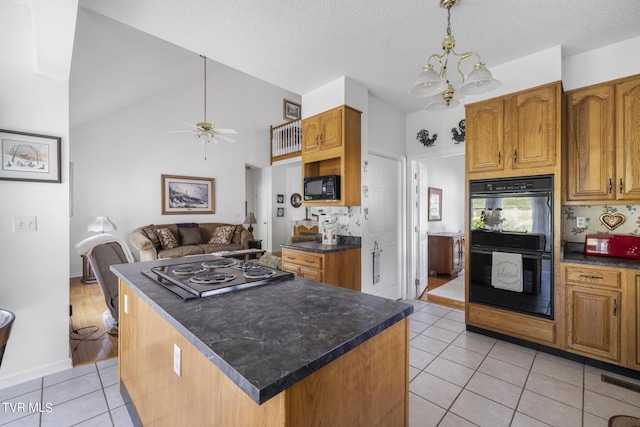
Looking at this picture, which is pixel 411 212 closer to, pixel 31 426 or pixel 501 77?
pixel 501 77

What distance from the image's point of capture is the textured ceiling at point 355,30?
2035mm

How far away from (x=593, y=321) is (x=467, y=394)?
1.27 metres

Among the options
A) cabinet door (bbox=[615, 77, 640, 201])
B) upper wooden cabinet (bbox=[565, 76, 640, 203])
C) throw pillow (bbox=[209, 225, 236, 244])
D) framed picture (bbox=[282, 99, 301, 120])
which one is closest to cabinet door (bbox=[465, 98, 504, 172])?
upper wooden cabinet (bbox=[565, 76, 640, 203])

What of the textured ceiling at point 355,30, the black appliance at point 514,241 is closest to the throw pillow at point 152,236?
the textured ceiling at point 355,30

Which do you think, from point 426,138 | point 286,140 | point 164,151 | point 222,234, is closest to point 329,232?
point 426,138

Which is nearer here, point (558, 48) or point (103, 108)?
point (558, 48)

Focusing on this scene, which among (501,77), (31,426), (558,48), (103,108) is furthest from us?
(103,108)

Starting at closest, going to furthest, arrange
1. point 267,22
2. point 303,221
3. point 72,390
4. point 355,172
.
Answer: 1. point 72,390
2. point 267,22
3. point 355,172
4. point 303,221

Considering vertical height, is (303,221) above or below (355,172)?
below

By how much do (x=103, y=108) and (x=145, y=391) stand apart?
5.64m

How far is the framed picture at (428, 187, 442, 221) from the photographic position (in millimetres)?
5841

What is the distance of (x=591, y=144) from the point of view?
253 centimetres

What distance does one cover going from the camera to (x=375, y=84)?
3328 millimetres

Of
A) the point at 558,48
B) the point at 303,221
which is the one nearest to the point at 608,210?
the point at 558,48
